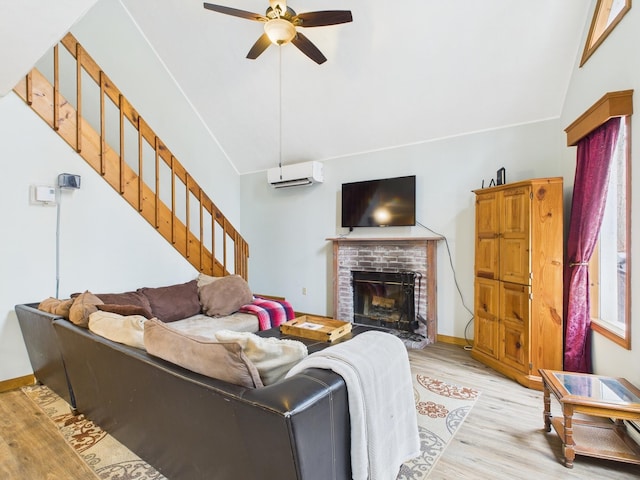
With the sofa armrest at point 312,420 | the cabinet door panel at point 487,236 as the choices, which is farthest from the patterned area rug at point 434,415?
the cabinet door panel at point 487,236

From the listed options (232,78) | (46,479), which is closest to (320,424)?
(46,479)

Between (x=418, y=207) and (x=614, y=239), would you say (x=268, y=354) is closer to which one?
(x=614, y=239)

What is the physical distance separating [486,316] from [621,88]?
2.11 meters

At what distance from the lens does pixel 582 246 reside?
2572 mm

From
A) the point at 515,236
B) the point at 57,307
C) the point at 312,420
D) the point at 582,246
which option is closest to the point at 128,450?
the point at 57,307

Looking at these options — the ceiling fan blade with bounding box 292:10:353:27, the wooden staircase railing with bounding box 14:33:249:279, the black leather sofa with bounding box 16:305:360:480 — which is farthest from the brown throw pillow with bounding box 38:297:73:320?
the ceiling fan blade with bounding box 292:10:353:27

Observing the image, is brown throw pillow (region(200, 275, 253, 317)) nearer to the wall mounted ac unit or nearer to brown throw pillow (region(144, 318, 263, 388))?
the wall mounted ac unit

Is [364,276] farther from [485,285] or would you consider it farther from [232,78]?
[232,78]

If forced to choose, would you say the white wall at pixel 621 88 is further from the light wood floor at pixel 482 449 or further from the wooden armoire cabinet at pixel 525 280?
the light wood floor at pixel 482 449

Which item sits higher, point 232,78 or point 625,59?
point 232,78

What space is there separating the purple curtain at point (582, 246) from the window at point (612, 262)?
0.09 meters

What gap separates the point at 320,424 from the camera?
1.08m

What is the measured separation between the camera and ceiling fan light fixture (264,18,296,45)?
Result: 2561 mm

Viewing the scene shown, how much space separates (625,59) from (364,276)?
3188 millimetres
